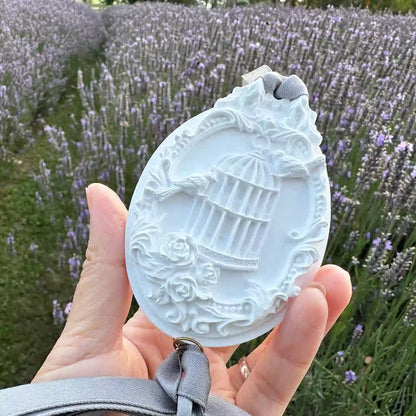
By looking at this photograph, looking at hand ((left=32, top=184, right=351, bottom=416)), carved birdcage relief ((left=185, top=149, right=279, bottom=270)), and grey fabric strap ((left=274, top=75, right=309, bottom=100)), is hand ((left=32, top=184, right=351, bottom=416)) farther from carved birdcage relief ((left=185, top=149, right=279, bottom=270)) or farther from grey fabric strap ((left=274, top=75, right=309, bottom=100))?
grey fabric strap ((left=274, top=75, right=309, bottom=100))

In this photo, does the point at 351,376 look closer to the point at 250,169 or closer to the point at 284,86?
the point at 250,169

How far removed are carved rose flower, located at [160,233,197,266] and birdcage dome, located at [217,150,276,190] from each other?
0.18 m

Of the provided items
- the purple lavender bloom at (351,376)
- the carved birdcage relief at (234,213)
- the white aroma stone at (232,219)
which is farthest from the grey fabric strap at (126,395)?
the purple lavender bloom at (351,376)

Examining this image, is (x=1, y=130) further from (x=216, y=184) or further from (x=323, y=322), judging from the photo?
(x=323, y=322)

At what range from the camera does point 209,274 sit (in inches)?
39.8

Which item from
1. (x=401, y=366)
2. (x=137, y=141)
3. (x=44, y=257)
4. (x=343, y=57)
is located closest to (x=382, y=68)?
(x=343, y=57)

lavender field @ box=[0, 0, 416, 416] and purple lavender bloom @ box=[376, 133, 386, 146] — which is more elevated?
purple lavender bloom @ box=[376, 133, 386, 146]

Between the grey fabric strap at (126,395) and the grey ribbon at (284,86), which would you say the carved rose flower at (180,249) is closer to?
the grey fabric strap at (126,395)

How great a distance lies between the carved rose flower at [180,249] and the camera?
1.01 m

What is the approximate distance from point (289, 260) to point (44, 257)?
151 cm

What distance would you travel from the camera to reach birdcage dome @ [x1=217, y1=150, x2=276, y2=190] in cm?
106

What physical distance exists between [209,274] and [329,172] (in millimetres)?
1028

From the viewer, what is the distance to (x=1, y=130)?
265cm

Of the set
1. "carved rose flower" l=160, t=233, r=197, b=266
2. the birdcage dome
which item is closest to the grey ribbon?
the birdcage dome
